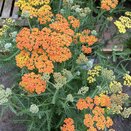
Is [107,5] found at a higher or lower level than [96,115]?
higher

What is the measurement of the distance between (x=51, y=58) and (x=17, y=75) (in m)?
0.45

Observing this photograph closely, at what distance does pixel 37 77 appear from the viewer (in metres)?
1.90

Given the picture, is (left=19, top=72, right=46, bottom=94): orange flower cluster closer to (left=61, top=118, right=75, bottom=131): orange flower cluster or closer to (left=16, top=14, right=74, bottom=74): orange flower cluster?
(left=16, top=14, right=74, bottom=74): orange flower cluster

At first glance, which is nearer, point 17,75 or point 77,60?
point 77,60

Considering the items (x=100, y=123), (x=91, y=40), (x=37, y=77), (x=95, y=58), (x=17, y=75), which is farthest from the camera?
(x=95, y=58)

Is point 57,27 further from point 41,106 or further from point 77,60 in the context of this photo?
point 41,106

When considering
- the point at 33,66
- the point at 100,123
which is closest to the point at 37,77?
the point at 33,66

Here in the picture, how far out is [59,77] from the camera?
72.9 inches

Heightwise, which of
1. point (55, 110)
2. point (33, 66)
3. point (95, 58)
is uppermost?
point (33, 66)

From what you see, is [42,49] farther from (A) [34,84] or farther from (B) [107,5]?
(B) [107,5]

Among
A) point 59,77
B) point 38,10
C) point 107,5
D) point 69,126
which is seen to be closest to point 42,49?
point 59,77

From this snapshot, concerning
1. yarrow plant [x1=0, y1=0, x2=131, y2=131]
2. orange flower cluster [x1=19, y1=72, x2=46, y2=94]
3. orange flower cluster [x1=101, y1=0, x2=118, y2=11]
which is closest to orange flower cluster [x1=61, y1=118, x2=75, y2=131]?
yarrow plant [x1=0, y1=0, x2=131, y2=131]

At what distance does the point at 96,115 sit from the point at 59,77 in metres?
0.29

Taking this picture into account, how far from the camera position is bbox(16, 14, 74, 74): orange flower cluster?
1946mm
